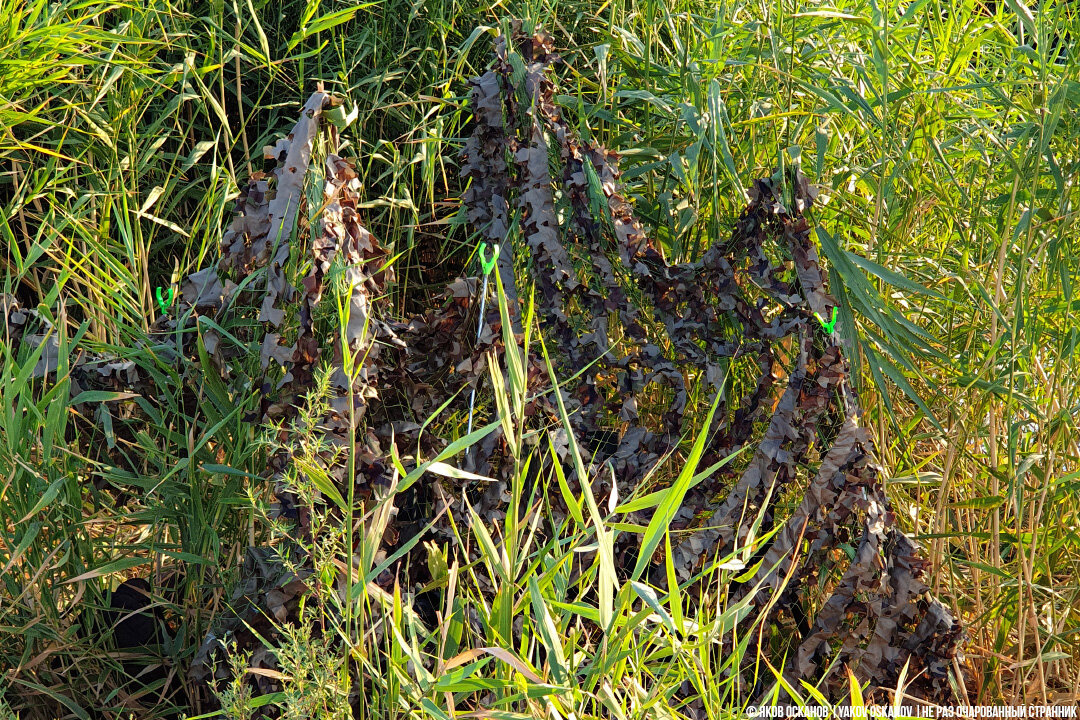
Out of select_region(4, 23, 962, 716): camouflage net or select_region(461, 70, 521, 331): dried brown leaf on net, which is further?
select_region(461, 70, 521, 331): dried brown leaf on net

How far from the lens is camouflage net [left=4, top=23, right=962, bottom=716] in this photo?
1.09 metres

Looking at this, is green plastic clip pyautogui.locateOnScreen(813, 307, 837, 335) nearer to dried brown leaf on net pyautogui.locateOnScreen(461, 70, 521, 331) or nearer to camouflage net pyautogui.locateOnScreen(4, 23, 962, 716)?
camouflage net pyautogui.locateOnScreen(4, 23, 962, 716)

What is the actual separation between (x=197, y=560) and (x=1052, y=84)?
1.22 metres

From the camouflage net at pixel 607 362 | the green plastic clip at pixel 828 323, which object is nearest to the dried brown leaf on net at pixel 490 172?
the camouflage net at pixel 607 362

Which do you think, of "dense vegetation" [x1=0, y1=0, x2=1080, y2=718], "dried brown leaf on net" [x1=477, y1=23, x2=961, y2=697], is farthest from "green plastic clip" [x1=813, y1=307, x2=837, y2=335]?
"dense vegetation" [x1=0, y1=0, x2=1080, y2=718]

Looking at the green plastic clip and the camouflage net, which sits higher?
the green plastic clip

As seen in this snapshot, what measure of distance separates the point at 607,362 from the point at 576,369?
0.05 meters

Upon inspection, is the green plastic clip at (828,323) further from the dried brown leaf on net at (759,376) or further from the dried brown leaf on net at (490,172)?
the dried brown leaf on net at (490,172)

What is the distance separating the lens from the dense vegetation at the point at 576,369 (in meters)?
1.09

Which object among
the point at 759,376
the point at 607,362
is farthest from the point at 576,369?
the point at 759,376

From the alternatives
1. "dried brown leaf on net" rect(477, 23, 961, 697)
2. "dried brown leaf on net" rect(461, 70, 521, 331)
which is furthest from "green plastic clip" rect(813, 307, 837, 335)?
"dried brown leaf on net" rect(461, 70, 521, 331)

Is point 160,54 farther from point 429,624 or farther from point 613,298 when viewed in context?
point 429,624

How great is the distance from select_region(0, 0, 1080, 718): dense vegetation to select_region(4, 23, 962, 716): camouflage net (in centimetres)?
3

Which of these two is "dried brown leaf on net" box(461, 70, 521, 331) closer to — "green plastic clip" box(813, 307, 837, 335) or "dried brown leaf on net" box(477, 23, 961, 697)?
"dried brown leaf on net" box(477, 23, 961, 697)
